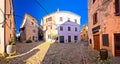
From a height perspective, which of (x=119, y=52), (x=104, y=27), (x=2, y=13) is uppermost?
(x=2, y=13)

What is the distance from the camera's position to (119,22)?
1380 centimetres

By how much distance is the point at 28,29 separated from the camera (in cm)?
4341

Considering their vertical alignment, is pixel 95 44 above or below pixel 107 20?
below

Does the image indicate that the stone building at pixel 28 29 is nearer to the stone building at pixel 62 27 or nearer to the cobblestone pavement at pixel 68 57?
the stone building at pixel 62 27

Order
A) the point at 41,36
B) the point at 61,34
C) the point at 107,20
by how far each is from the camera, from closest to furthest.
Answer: the point at 107,20
the point at 61,34
the point at 41,36

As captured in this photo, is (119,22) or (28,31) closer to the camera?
(119,22)

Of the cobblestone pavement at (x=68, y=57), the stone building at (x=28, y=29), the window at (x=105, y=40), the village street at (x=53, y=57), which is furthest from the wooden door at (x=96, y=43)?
the stone building at (x=28, y=29)

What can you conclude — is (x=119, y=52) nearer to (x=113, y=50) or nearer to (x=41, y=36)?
(x=113, y=50)

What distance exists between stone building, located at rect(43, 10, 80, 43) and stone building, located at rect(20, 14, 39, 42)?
427 cm

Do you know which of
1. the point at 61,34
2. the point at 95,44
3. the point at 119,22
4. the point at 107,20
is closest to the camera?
the point at 119,22

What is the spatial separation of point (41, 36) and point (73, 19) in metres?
10.4

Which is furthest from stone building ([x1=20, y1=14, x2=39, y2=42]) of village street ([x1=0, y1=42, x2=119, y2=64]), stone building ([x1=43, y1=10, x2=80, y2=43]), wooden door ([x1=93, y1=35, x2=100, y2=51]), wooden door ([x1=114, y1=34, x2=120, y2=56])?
wooden door ([x1=114, y1=34, x2=120, y2=56])

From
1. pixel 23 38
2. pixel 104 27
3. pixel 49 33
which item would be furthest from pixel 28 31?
pixel 104 27

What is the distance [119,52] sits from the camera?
14.2 m
